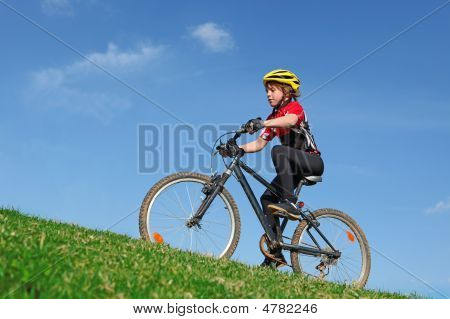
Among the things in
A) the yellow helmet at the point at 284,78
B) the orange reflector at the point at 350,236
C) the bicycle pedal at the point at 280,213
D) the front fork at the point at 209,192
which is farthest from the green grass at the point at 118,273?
the yellow helmet at the point at 284,78

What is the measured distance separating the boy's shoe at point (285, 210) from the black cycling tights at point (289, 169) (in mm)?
132

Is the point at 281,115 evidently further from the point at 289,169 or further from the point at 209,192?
the point at 209,192

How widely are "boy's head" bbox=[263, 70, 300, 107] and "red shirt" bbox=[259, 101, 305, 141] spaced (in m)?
0.20

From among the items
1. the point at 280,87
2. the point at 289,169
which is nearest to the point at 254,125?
the point at 289,169

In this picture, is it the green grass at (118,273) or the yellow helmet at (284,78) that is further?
the yellow helmet at (284,78)

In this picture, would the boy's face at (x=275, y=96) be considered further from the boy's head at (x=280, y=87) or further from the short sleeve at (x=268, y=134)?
the short sleeve at (x=268, y=134)

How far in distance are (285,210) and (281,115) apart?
1.52 metres

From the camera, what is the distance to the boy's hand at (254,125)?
27.9ft

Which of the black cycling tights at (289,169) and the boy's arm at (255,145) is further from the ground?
the boy's arm at (255,145)

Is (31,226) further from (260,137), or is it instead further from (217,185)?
(260,137)

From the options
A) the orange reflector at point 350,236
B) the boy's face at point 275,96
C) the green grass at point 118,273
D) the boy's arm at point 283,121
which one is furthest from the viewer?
the orange reflector at point 350,236

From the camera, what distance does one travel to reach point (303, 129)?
9016 mm

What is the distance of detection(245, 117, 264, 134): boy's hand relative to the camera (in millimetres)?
8500

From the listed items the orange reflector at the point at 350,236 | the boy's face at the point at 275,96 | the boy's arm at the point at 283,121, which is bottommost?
the orange reflector at the point at 350,236
